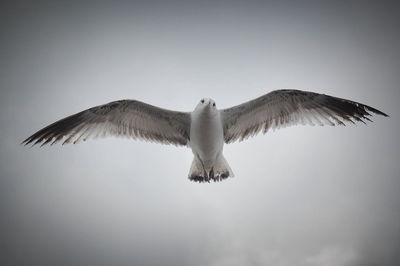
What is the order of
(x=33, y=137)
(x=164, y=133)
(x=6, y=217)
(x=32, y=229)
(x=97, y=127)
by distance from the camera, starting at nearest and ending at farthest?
(x=33, y=137) → (x=97, y=127) → (x=164, y=133) → (x=6, y=217) → (x=32, y=229)

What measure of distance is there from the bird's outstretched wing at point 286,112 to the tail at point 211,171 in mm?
611

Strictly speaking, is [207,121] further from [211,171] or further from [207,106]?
[211,171]

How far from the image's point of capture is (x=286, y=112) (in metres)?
Answer: 6.73

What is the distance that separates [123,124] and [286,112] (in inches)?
128

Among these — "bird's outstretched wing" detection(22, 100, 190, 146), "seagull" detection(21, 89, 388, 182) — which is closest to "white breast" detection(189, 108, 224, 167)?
"seagull" detection(21, 89, 388, 182)

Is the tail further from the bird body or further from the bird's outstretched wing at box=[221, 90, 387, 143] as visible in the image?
the bird's outstretched wing at box=[221, 90, 387, 143]

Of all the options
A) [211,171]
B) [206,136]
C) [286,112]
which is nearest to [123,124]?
[206,136]

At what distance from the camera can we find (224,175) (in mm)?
6926

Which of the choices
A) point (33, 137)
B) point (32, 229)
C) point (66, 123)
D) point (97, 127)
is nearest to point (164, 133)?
point (97, 127)

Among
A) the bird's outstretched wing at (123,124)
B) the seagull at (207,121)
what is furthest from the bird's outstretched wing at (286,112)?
the bird's outstretched wing at (123,124)

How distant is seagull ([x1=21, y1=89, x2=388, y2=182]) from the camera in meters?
6.45

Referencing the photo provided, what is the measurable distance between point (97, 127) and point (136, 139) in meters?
0.81

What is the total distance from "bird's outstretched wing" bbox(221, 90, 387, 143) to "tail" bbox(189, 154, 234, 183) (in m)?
0.61

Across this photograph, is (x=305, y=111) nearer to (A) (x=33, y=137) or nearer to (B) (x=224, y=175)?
(B) (x=224, y=175)
